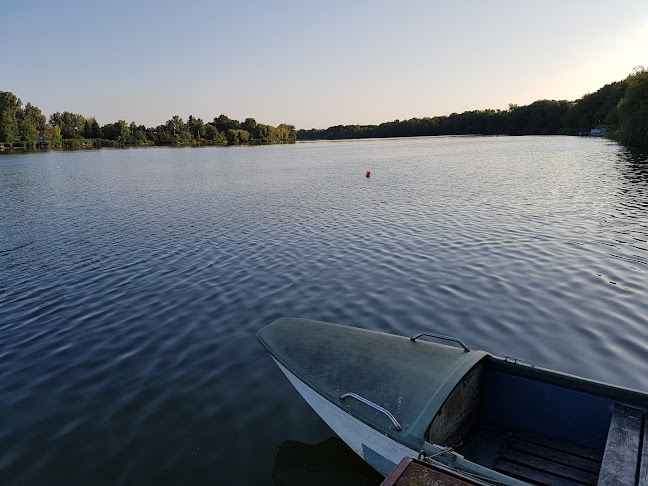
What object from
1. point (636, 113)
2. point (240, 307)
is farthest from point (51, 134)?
point (240, 307)

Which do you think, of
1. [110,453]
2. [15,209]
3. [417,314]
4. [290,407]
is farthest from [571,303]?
[15,209]

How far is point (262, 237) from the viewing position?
19.7 meters

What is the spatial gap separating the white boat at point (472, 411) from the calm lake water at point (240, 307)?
4.94ft

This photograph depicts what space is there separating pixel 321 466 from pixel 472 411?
2317mm

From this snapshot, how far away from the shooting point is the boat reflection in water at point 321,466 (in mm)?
5953

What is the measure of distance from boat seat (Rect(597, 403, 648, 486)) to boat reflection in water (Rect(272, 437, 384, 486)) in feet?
9.05

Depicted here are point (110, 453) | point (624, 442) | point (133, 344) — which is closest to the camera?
point (624, 442)

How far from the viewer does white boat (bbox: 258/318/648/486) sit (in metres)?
4.96

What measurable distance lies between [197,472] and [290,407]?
1.90 metres

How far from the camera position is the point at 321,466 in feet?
20.5

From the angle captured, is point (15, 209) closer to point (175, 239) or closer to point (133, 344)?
point (175, 239)

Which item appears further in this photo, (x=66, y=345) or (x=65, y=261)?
(x=65, y=261)

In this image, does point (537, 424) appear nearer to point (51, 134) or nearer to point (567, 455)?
point (567, 455)

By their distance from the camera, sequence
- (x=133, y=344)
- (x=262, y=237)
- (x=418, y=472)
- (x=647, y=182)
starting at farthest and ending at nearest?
1. (x=647, y=182)
2. (x=262, y=237)
3. (x=133, y=344)
4. (x=418, y=472)
